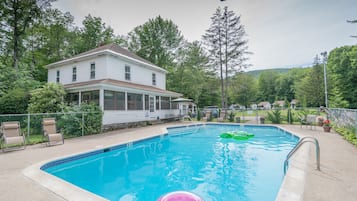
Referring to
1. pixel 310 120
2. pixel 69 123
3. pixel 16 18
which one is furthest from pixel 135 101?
pixel 16 18

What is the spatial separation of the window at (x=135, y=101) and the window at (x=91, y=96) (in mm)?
2438

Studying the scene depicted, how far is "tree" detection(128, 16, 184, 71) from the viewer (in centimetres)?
2859

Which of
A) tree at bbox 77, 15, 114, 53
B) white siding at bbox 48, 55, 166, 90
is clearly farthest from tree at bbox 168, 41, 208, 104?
tree at bbox 77, 15, 114, 53

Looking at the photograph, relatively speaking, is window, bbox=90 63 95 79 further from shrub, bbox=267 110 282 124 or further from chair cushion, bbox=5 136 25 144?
shrub, bbox=267 110 282 124

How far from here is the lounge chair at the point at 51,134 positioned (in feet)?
25.7

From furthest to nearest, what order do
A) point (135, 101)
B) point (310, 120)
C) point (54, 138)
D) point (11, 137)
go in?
point (135, 101)
point (310, 120)
point (54, 138)
point (11, 137)

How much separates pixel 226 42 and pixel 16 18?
73.0 ft

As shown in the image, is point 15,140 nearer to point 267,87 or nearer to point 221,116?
point 221,116

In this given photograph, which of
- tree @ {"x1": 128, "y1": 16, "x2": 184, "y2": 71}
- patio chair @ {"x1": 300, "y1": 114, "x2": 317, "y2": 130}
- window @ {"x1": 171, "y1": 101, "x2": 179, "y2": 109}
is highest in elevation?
tree @ {"x1": 128, "y1": 16, "x2": 184, "y2": 71}

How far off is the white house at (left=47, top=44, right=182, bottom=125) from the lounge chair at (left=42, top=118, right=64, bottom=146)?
3.29 meters

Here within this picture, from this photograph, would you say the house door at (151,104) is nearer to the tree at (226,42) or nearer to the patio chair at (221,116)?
the patio chair at (221,116)

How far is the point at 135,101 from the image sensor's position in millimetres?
14445

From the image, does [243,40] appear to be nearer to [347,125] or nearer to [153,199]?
[347,125]

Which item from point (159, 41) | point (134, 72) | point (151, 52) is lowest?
point (134, 72)
